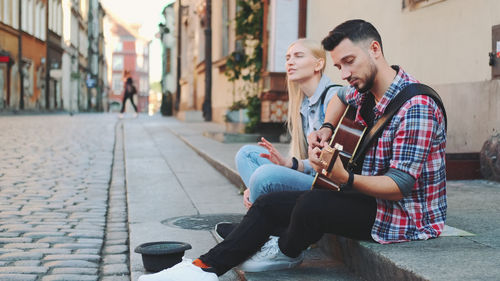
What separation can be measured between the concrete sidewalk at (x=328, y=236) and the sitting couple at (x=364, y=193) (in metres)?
0.11

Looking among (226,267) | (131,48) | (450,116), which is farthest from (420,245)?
(131,48)

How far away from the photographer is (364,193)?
2980 millimetres

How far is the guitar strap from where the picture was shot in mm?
2877

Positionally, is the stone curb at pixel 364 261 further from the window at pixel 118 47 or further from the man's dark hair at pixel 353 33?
the window at pixel 118 47

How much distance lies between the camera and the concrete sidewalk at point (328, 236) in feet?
8.80

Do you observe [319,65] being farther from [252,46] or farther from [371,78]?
[252,46]

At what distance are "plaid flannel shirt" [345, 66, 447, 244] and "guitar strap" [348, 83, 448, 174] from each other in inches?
0.8

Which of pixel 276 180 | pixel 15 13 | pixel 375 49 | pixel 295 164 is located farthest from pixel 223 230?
pixel 15 13

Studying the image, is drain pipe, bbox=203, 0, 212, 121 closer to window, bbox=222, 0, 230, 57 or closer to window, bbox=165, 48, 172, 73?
window, bbox=222, 0, 230, 57

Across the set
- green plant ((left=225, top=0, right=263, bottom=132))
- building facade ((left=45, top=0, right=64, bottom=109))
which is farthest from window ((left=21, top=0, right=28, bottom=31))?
green plant ((left=225, top=0, right=263, bottom=132))

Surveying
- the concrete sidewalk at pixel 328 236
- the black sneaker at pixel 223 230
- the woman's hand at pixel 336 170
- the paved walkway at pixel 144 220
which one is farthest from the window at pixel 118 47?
the woman's hand at pixel 336 170

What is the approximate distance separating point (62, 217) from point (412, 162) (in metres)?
3.22

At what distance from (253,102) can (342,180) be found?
27.9 feet

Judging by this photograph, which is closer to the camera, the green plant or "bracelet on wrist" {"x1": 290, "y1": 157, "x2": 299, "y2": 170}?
"bracelet on wrist" {"x1": 290, "y1": 157, "x2": 299, "y2": 170}
